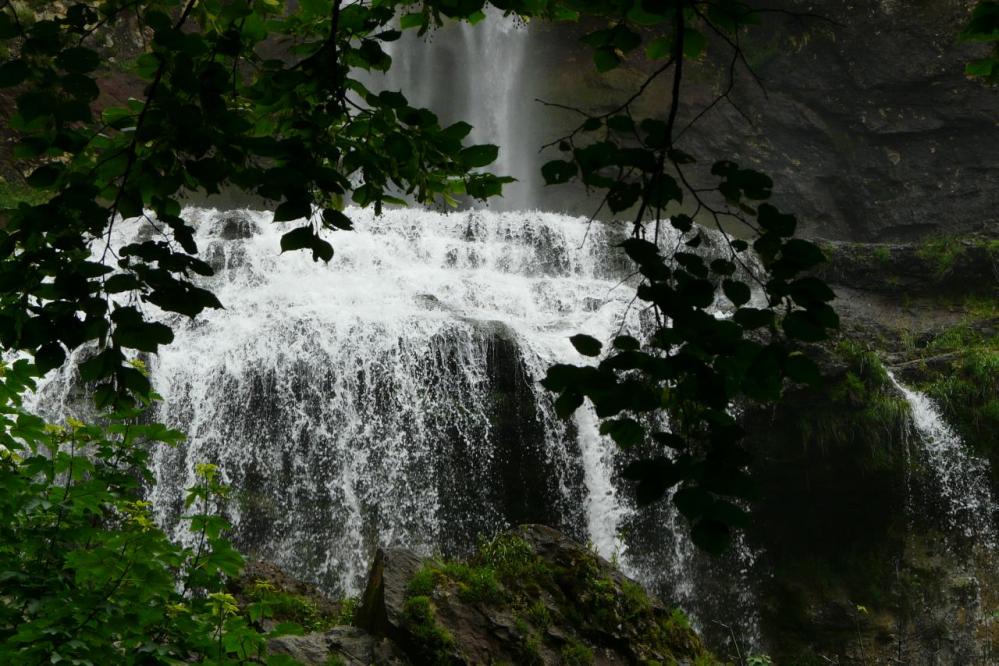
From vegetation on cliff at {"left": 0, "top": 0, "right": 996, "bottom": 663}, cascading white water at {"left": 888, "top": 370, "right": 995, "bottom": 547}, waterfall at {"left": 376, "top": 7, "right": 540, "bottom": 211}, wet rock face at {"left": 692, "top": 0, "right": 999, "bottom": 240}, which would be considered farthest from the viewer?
waterfall at {"left": 376, "top": 7, "right": 540, "bottom": 211}

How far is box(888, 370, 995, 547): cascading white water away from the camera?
11711mm

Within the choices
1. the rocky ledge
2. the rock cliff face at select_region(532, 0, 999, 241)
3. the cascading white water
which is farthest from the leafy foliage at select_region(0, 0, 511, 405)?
the rock cliff face at select_region(532, 0, 999, 241)

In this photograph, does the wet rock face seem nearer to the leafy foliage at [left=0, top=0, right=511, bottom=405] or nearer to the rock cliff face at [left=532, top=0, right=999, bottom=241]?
the rock cliff face at [left=532, top=0, right=999, bottom=241]

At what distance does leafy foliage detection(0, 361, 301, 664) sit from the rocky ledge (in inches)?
78.0

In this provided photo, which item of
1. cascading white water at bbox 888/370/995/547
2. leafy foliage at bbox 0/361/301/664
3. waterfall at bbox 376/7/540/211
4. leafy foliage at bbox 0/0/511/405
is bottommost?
leafy foliage at bbox 0/361/301/664

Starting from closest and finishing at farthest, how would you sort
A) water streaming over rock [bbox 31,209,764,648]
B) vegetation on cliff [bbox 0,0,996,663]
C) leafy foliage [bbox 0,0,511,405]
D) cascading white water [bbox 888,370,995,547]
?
vegetation on cliff [bbox 0,0,996,663]
leafy foliage [bbox 0,0,511,405]
water streaming over rock [bbox 31,209,764,648]
cascading white water [bbox 888,370,995,547]

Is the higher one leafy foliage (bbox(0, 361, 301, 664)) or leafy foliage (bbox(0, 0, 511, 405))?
leafy foliage (bbox(0, 0, 511, 405))

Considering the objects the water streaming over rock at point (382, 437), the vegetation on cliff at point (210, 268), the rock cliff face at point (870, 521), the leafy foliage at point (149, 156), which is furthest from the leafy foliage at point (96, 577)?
the rock cliff face at point (870, 521)

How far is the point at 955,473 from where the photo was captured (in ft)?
39.0

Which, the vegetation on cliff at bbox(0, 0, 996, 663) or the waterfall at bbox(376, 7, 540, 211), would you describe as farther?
the waterfall at bbox(376, 7, 540, 211)

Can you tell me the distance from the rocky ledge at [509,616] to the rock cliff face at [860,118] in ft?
51.8

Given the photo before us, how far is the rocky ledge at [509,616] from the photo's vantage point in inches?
200

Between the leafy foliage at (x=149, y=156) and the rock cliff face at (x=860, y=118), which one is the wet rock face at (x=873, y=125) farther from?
the leafy foliage at (x=149, y=156)

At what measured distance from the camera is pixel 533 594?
5684mm
